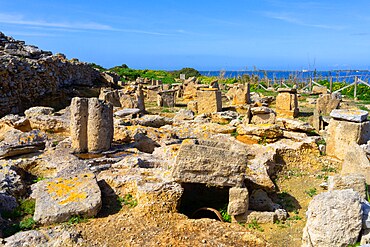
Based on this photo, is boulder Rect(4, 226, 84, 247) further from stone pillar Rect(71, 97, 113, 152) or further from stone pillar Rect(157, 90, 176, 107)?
stone pillar Rect(157, 90, 176, 107)

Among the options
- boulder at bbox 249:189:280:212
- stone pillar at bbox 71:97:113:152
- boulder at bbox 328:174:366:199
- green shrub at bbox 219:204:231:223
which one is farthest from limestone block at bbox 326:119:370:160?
stone pillar at bbox 71:97:113:152

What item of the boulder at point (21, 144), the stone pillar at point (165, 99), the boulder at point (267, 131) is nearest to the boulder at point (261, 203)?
the boulder at point (267, 131)

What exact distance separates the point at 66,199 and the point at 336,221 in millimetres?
3624

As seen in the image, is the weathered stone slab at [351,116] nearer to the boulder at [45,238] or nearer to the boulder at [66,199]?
the boulder at [66,199]

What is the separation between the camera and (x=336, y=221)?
4238mm

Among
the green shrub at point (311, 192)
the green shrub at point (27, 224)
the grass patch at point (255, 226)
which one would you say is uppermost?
the green shrub at point (27, 224)

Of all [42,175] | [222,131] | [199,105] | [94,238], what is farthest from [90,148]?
[199,105]

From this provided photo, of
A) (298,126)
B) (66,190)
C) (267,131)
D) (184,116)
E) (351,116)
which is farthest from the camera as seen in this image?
(184,116)

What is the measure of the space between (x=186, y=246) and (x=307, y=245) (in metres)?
1.51

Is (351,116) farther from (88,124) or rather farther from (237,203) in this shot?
(88,124)

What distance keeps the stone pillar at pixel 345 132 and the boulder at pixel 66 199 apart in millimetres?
6352

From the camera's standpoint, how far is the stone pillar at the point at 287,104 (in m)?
16.2

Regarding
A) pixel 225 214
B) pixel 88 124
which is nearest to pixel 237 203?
pixel 225 214

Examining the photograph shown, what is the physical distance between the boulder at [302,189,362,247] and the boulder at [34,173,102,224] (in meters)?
2.97
